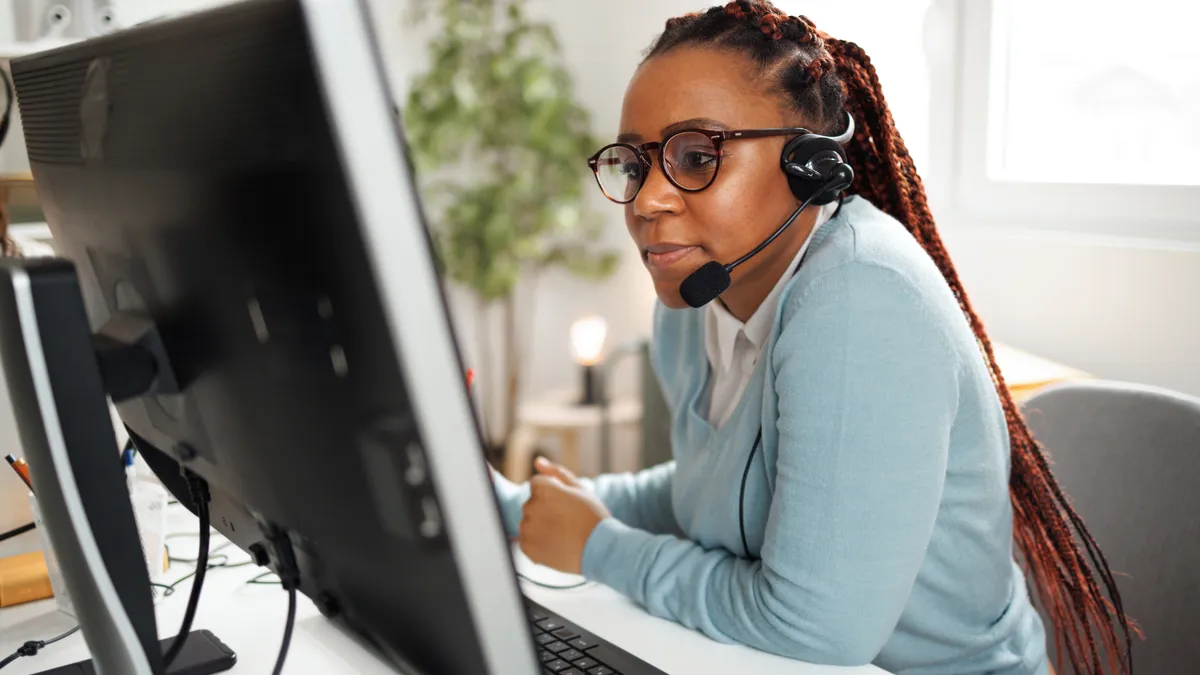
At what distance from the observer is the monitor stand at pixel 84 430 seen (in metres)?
0.54

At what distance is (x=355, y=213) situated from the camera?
1.26 feet

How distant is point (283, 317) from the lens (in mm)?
452

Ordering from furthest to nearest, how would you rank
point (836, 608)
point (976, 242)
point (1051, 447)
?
1. point (976, 242)
2. point (1051, 447)
3. point (836, 608)

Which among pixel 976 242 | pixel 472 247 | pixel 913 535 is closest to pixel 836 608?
pixel 913 535

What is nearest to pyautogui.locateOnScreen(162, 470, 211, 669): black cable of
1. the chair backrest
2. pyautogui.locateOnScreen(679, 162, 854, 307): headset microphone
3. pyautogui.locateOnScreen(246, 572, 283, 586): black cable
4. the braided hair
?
pyautogui.locateOnScreen(246, 572, 283, 586): black cable

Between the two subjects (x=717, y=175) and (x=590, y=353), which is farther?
(x=590, y=353)

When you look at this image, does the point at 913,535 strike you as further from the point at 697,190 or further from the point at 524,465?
the point at 524,465

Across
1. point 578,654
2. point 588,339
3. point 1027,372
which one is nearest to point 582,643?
point 578,654

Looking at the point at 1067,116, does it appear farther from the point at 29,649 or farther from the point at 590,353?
the point at 29,649

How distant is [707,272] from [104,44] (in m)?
0.57

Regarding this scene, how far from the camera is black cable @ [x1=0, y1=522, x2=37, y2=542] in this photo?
3.67 feet

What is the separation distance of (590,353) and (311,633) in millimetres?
2122

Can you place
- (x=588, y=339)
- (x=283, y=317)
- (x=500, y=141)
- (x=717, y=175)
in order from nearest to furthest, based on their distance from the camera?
1. (x=283, y=317)
2. (x=717, y=175)
3. (x=588, y=339)
4. (x=500, y=141)

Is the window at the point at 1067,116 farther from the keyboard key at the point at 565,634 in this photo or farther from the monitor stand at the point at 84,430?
the monitor stand at the point at 84,430
